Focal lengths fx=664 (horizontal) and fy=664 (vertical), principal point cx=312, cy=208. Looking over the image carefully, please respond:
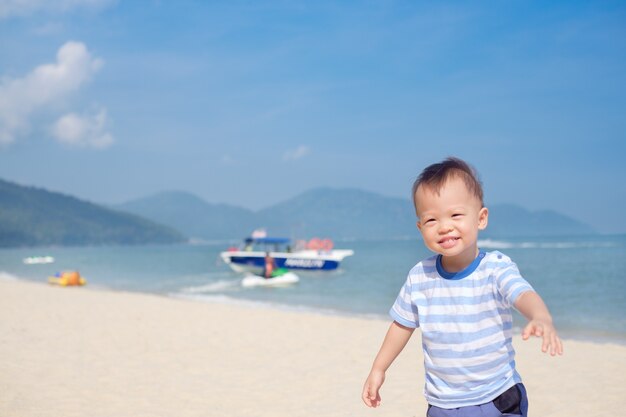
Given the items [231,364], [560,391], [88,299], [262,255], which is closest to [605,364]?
[560,391]

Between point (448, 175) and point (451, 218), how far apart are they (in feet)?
0.52

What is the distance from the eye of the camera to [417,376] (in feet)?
22.8

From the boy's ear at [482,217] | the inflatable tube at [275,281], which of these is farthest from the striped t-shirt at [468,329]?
the inflatable tube at [275,281]

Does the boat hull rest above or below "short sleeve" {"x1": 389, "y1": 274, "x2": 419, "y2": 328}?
above

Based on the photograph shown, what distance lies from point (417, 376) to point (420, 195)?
491 centimetres

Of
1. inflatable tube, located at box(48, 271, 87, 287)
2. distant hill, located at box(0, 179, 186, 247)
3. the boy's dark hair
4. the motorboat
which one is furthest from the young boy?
distant hill, located at box(0, 179, 186, 247)

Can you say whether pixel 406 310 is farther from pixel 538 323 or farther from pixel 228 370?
pixel 228 370

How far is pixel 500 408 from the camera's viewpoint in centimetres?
247

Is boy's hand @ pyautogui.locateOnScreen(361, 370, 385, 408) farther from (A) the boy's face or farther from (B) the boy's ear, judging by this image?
(B) the boy's ear

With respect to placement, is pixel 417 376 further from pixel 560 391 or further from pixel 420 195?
pixel 420 195

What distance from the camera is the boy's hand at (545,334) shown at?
2.00m

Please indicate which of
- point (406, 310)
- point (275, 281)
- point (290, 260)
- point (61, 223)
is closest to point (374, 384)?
point (406, 310)

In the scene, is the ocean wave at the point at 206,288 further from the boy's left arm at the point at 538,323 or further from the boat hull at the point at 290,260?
the boy's left arm at the point at 538,323

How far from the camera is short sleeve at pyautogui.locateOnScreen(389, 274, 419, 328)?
2613mm
